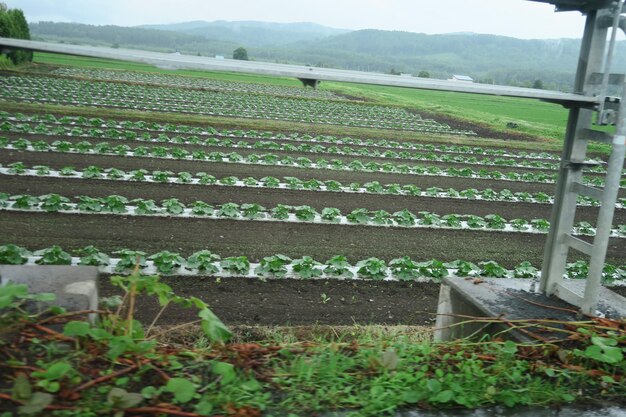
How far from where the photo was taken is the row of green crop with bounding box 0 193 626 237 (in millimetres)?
9117

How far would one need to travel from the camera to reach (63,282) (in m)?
3.70

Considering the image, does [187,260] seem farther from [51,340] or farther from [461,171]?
[461,171]

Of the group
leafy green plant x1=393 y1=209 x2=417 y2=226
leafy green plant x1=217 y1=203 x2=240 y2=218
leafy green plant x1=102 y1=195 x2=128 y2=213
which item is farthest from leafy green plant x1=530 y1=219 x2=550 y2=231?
leafy green plant x1=102 y1=195 x2=128 y2=213

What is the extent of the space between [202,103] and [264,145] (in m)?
11.6

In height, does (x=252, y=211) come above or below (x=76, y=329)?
below

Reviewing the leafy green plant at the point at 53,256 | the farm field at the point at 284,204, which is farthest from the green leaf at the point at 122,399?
the leafy green plant at the point at 53,256

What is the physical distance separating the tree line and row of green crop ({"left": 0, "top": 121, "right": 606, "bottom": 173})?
20772 mm

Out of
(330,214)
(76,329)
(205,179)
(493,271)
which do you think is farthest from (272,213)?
(76,329)

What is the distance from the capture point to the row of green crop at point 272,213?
9117mm

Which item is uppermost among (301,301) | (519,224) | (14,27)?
(14,27)

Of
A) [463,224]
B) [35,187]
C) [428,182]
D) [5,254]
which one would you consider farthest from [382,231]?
[35,187]

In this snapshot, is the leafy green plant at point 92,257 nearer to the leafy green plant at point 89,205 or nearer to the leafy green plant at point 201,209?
the leafy green plant at point 89,205

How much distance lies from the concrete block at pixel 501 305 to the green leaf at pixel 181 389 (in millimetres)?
2041

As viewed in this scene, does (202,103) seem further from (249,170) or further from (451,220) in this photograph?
(451,220)
